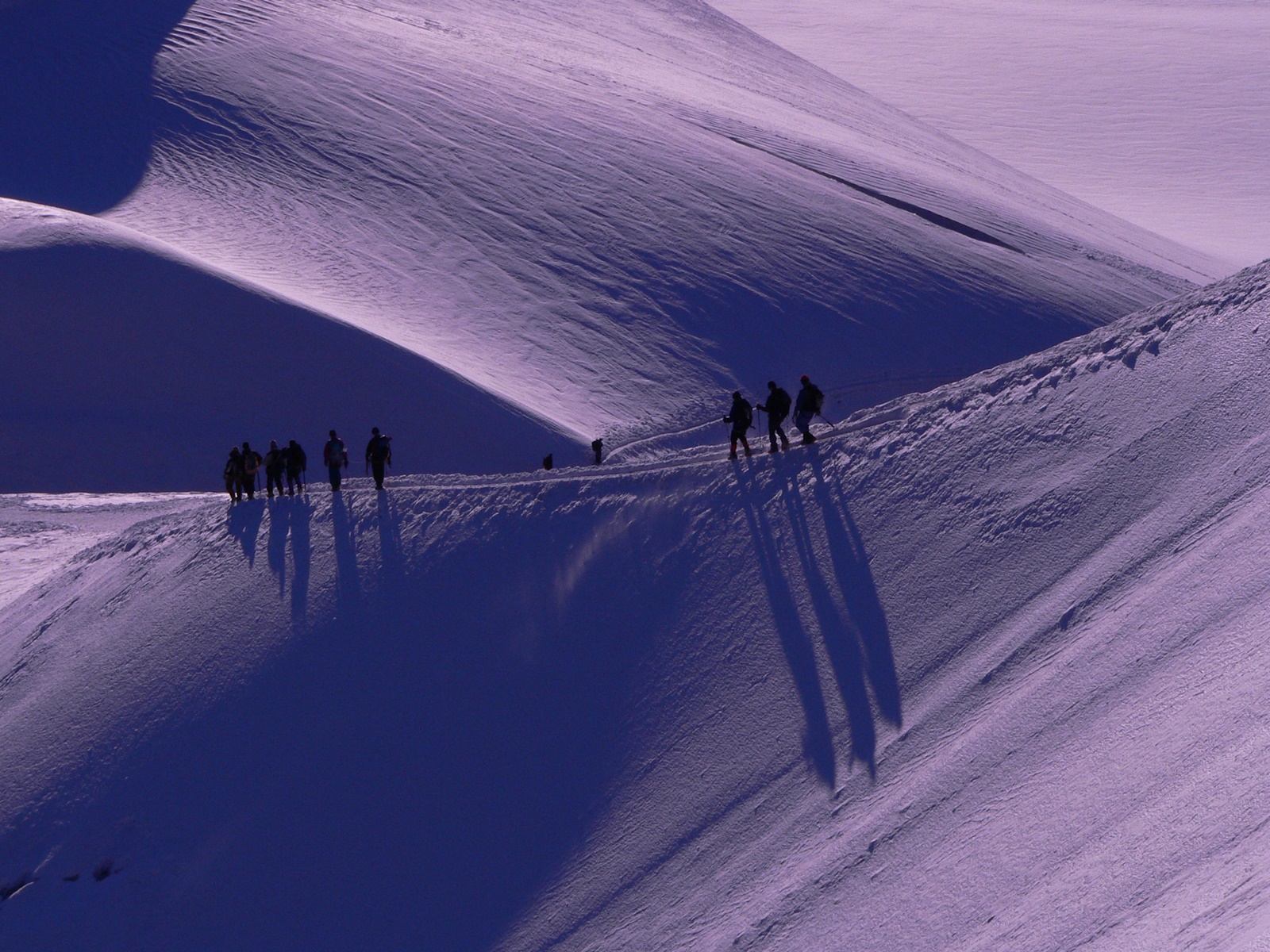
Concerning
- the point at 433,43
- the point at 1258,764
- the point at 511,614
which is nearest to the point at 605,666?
the point at 511,614

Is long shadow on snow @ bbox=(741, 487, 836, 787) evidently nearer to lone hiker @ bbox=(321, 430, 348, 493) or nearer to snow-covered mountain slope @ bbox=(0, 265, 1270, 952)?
snow-covered mountain slope @ bbox=(0, 265, 1270, 952)

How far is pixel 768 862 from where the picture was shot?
12273mm

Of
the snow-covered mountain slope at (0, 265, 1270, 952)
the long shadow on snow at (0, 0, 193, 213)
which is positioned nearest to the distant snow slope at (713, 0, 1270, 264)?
the snow-covered mountain slope at (0, 265, 1270, 952)

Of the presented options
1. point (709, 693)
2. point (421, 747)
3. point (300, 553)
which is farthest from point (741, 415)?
point (300, 553)

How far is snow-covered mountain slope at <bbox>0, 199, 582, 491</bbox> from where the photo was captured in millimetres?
21891

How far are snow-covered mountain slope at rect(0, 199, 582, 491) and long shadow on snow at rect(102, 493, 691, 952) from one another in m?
5.94

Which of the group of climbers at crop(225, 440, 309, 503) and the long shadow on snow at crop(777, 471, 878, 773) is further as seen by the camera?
the group of climbers at crop(225, 440, 309, 503)

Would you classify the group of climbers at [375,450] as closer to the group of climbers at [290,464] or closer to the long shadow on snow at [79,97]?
the group of climbers at [290,464]

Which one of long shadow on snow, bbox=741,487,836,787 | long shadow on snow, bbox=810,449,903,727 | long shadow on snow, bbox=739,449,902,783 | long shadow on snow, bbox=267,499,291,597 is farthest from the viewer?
long shadow on snow, bbox=267,499,291,597

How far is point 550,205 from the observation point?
28750 mm

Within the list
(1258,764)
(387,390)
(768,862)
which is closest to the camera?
(1258,764)

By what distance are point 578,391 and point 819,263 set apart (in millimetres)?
6689

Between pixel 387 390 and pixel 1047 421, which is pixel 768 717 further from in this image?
pixel 387 390

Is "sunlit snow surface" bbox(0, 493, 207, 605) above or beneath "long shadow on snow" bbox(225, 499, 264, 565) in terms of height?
beneath
